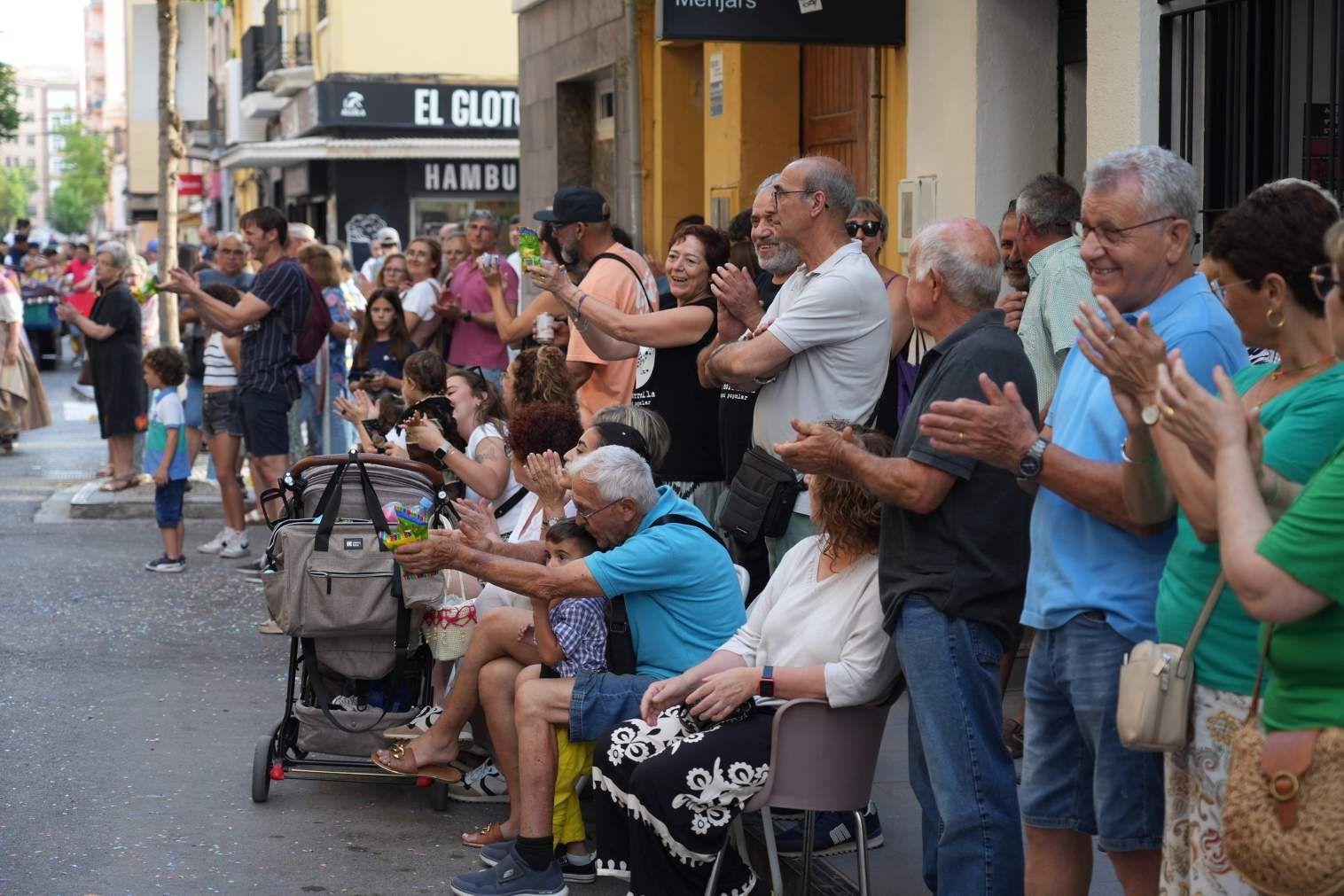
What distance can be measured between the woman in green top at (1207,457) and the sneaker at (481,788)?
3378 millimetres

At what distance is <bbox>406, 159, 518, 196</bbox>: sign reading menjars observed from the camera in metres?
27.2

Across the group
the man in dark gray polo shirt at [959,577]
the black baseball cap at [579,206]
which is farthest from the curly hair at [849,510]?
the black baseball cap at [579,206]

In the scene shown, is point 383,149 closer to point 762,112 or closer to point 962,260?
point 762,112

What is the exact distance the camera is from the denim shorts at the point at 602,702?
5.33m

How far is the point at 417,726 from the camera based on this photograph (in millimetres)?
6375

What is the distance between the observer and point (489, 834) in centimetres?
583

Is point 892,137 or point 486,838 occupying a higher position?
point 892,137

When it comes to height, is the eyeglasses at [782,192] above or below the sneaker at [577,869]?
above

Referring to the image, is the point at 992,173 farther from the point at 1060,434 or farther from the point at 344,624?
the point at 1060,434

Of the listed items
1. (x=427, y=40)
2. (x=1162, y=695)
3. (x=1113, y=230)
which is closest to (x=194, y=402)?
(x=1113, y=230)

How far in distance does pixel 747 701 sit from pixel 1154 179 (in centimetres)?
180

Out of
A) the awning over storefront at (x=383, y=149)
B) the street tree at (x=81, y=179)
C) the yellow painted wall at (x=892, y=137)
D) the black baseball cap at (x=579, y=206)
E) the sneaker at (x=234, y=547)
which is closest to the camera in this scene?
the black baseball cap at (x=579, y=206)

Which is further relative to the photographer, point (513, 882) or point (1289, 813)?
point (513, 882)

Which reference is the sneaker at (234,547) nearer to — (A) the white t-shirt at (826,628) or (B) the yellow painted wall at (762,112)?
(B) the yellow painted wall at (762,112)
